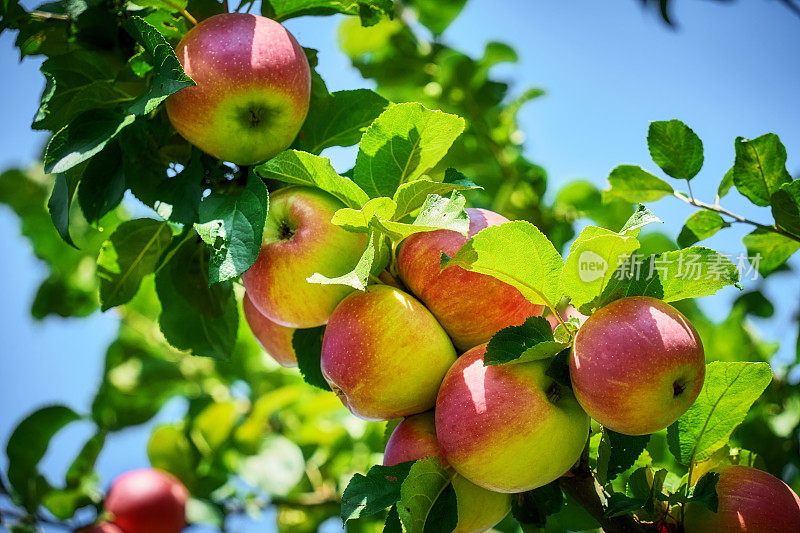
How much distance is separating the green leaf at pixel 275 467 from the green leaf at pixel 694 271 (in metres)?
1.32

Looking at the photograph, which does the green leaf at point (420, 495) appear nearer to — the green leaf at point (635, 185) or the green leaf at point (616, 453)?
the green leaf at point (616, 453)

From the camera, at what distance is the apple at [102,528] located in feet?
5.33

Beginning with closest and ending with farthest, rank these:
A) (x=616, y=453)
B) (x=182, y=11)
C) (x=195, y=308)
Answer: (x=616, y=453) < (x=182, y=11) < (x=195, y=308)

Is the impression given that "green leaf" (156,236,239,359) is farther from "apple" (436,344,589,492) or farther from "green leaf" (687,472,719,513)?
"green leaf" (687,472,719,513)

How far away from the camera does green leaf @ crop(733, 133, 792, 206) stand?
1.01 m

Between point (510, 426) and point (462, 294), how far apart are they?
0.60 ft

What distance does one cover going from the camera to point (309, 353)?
1.03 meters

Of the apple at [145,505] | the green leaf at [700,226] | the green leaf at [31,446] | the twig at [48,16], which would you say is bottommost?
the apple at [145,505]

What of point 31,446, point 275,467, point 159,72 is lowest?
point 275,467

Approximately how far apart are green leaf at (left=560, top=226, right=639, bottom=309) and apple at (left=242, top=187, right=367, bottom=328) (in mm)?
295

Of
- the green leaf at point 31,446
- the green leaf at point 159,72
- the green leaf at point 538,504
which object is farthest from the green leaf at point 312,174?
the green leaf at point 31,446

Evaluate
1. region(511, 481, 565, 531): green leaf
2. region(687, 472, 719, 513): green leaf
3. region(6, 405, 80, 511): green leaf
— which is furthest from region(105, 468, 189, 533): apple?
region(687, 472, 719, 513): green leaf

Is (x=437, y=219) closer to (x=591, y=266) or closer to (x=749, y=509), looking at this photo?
(x=591, y=266)

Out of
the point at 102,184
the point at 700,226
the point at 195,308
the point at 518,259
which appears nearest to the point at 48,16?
the point at 102,184
